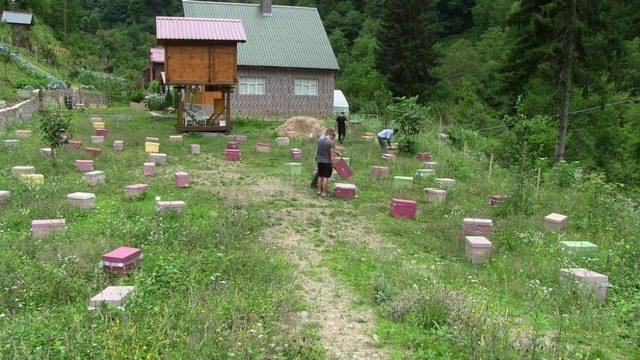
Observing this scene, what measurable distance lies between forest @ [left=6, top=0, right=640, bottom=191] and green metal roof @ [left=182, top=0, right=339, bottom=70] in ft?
17.5

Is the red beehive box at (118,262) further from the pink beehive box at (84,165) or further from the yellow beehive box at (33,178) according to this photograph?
the pink beehive box at (84,165)

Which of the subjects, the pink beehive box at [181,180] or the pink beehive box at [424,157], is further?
the pink beehive box at [424,157]

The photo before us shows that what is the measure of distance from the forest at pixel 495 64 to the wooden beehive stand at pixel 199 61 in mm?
8391

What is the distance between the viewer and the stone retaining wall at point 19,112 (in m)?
20.9

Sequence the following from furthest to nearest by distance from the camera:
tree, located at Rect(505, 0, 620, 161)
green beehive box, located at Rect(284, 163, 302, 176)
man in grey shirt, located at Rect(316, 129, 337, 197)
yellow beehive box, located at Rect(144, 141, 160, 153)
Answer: tree, located at Rect(505, 0, 620, 161) → yellow beehive box, located at Rect(144, 141, 160, 153) → green beehive box, located at Rect(284, 163, 302, 176) → man in grey shirt, located at Rect(316, 129, 337, 197)

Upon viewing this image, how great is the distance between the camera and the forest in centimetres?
2184

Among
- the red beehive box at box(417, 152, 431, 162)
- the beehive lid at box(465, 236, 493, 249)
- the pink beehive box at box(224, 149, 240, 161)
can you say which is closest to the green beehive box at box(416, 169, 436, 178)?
the red beehive box at box(417, 152, 431, 162)

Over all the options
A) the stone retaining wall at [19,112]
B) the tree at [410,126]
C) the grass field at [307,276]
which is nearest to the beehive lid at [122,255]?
the grass field at [307,276]

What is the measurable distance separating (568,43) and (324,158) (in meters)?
13.2

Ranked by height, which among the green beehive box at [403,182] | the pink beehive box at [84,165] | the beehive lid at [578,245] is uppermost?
the pink beehive box at [84,165]

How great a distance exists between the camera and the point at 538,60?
76.3 feet

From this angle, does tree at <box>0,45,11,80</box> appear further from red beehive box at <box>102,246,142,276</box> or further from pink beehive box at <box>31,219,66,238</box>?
red beehive box at <box>102,246,142,276</box>

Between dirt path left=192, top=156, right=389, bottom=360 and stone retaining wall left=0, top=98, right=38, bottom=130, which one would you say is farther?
stone retaining wall left=0, top=98, right=38, bottom=130

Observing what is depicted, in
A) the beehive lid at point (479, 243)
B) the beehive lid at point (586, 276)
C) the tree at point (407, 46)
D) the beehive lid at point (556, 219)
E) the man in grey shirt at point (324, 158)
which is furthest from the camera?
the tree at point (407, 46)
